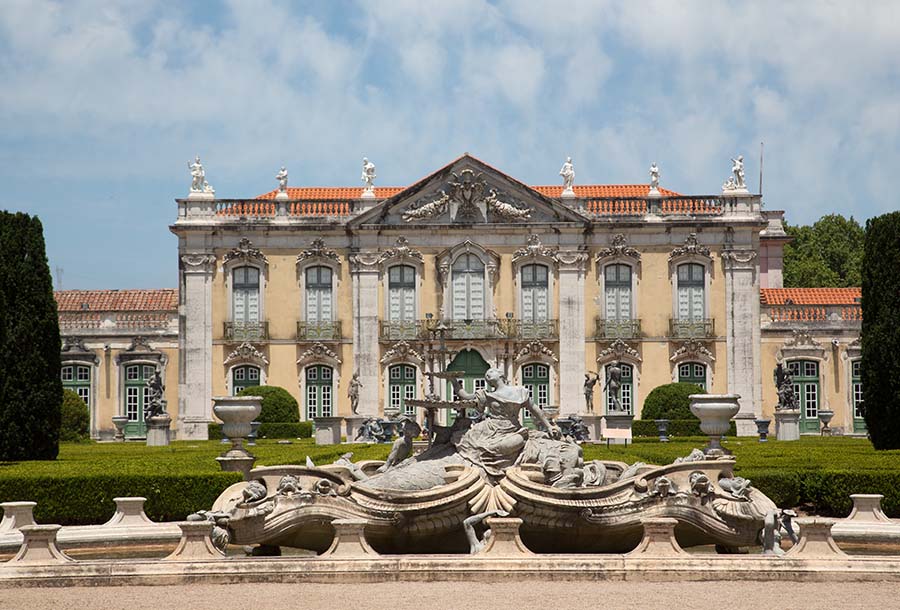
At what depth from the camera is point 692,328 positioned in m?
38.2

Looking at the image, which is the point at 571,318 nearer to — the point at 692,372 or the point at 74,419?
the point at 692,372

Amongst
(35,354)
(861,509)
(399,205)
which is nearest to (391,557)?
(861,509)

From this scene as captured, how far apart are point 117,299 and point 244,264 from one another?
6421 millimetres

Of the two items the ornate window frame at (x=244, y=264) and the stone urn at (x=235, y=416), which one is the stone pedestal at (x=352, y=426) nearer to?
the ornate window frame at (x=244, y=264)

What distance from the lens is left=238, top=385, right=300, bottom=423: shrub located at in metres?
35.9

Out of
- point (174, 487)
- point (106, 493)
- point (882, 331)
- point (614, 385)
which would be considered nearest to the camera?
point (174, 487)

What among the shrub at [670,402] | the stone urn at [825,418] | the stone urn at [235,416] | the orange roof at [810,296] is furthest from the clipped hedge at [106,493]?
the orange roof at [810,296]

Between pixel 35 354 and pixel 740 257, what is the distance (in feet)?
69.4

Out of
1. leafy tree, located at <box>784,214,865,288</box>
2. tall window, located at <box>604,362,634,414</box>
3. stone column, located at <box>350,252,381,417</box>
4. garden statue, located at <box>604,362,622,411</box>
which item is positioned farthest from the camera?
leafy tree, located at <box>784,214,865,288</box>

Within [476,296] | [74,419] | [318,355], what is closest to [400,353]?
[318,355]

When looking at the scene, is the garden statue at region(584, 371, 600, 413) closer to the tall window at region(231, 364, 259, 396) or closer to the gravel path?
the tall window at region(231, 364, 259, 396)

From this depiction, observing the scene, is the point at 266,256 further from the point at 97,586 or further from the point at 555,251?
the point at 97,586

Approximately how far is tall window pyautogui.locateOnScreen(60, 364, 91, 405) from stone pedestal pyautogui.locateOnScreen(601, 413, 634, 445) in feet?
50.9

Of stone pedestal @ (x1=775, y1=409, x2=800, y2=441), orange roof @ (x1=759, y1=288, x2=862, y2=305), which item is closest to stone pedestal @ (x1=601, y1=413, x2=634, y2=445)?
stone pedestal @ (x1=775, y1=409, x2=800, y2=441)
